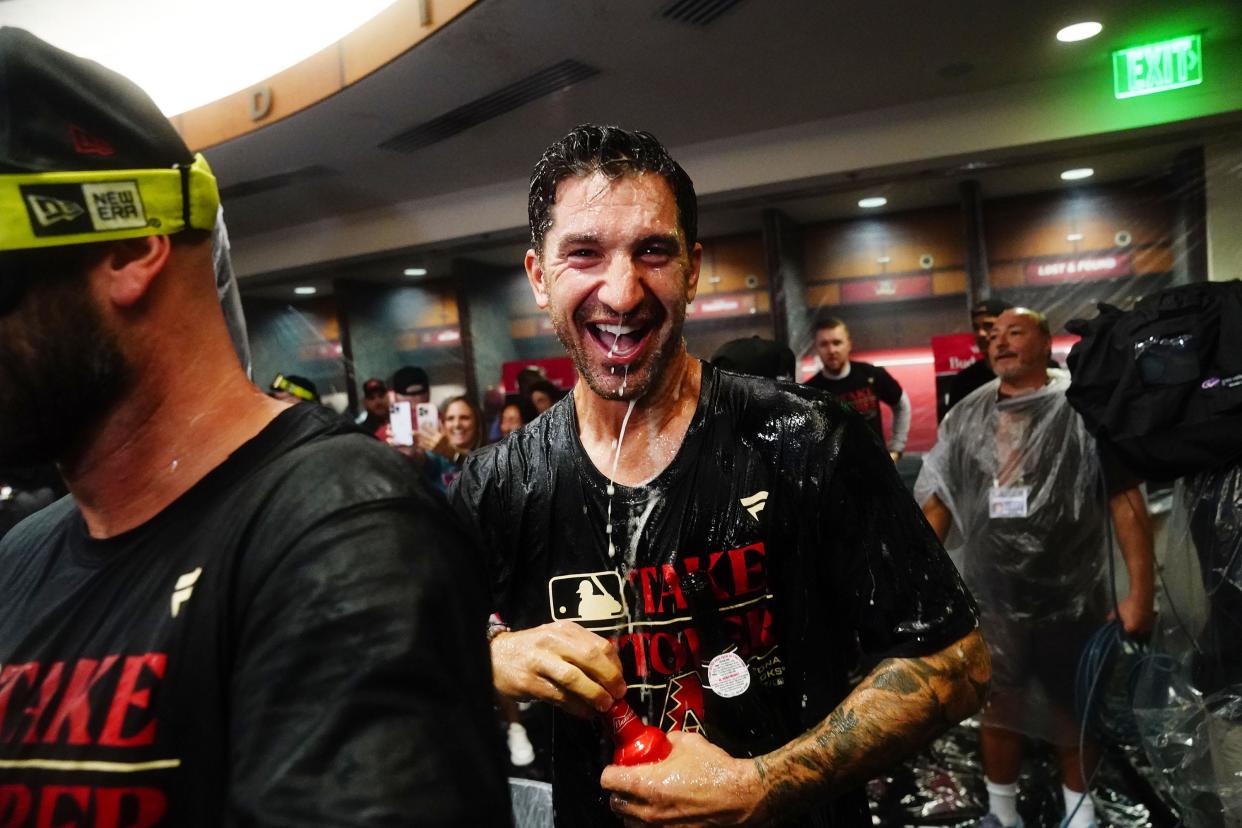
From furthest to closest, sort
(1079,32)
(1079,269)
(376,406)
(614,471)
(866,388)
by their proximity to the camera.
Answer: (376,406) → (1079,269) → (866,388) → (1079,32) → (614,471)

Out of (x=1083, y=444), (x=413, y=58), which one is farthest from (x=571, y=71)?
(x=1083, y=444)

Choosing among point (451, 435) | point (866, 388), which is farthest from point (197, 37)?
point (866, 388)

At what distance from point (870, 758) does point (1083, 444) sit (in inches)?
82.8

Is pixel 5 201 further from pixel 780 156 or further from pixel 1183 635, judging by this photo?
pixel 780 156

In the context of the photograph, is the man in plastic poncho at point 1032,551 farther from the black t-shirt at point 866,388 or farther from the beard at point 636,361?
the beard at point 636,361

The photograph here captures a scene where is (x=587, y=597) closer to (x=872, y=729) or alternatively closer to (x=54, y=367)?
(x=872, y=729)

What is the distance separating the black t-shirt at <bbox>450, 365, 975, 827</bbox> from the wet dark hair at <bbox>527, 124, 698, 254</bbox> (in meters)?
0.34

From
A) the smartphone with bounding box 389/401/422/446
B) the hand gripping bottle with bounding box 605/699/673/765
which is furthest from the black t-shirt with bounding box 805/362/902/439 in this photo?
the hand gripping bottle with bounding box 605/699/673/765

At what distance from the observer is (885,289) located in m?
5.34

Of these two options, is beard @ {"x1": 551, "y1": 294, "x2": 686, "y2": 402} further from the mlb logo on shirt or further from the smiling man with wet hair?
the mlb logo on shirt

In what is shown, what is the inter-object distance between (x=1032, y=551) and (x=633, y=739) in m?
2.31

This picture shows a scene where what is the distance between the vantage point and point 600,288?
A: 1.21 m

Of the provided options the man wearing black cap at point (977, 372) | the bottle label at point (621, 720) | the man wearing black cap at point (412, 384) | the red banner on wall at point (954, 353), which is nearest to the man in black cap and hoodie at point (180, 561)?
the bottle label at point (621, 720)

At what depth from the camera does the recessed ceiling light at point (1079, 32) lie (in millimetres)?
3500
